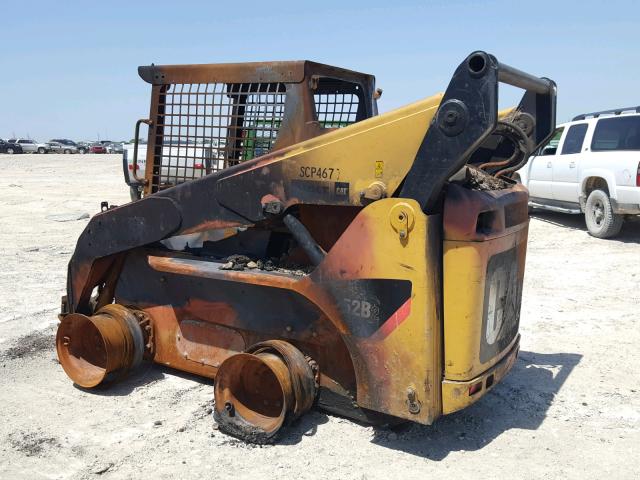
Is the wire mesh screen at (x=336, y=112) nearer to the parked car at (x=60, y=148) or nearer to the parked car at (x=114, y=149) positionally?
the parked car at (x=60, y=148)

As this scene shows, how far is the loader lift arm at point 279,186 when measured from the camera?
3340mm

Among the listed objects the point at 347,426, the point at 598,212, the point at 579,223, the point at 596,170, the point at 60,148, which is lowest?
the point at 347,426

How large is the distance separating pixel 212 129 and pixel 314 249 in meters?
1.28

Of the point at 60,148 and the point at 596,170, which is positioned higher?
the point at 60,148

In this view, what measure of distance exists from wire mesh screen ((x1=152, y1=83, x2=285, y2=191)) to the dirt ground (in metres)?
1.54

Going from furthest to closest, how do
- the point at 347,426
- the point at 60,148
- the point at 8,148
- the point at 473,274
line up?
the point at 60,148, the point at 8,148, the point at 347,426, the point at 473,274

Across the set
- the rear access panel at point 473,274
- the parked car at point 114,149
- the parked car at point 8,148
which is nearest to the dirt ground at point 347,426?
the rear access panel at point 473,274

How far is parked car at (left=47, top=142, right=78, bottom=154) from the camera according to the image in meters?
56.0

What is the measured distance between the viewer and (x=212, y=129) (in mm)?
4680

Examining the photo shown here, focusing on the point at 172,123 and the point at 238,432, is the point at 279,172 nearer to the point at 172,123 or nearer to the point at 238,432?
the point at 172,123

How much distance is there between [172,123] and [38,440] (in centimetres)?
227

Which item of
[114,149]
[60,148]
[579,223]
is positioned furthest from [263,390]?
[114,149]

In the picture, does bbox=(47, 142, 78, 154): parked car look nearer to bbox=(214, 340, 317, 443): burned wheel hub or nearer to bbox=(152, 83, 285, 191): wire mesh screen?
bbox=(152, 83, 285, 191): wire mesh screen

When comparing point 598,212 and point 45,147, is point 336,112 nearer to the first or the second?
point 598,212
